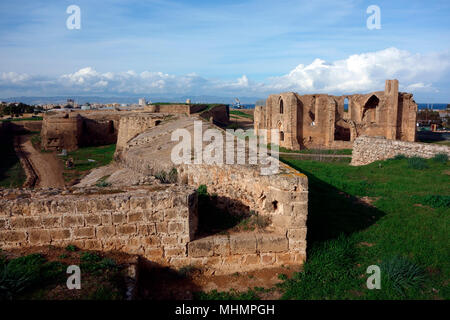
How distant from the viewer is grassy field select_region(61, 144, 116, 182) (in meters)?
17.9

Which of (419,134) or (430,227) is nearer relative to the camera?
(430,227)

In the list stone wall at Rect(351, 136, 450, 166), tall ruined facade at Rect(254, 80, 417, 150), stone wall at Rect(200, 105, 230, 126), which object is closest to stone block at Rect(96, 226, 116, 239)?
stone wall at Rect(351, 136, 450, 166)

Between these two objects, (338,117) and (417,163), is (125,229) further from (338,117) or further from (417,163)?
(338,117)

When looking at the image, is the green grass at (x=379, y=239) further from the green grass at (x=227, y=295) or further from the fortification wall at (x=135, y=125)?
the fortification wall at (x=135, y=125)

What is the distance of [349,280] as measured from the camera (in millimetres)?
4906

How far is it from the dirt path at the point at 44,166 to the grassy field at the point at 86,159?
0.50m

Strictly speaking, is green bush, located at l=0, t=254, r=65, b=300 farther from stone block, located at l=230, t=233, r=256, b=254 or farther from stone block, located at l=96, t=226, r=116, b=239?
stone block, located at l=230, t=233, r=256, b=254

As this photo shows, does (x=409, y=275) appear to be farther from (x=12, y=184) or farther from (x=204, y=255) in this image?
(x=12, y=184)

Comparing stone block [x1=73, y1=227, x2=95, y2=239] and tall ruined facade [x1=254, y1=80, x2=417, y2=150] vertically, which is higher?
tall ruined facade [x1=254, y1=80, x2=417, y2=150]

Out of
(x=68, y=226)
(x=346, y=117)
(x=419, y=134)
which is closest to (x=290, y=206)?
(x=68, y=226)

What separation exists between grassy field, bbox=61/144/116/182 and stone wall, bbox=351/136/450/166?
566 inches

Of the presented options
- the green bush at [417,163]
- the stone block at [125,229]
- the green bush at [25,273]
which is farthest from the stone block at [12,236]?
the green bush at [417,163]

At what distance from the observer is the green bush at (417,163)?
38.5 ft
